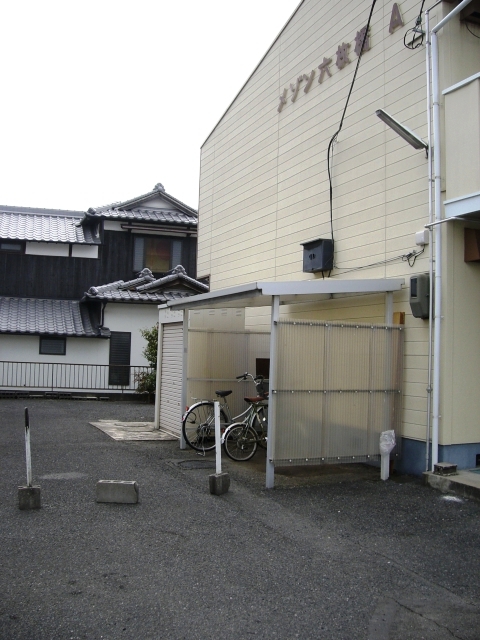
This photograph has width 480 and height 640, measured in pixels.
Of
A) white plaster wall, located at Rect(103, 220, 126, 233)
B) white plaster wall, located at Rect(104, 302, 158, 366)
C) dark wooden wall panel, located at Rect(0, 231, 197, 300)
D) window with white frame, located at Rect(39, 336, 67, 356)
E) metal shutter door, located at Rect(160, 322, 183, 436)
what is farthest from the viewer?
white plaster wall, located at Rect(103, 220, 126, 233)

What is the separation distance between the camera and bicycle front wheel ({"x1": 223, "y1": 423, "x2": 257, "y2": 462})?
30.7ft

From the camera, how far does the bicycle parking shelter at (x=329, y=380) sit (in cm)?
766

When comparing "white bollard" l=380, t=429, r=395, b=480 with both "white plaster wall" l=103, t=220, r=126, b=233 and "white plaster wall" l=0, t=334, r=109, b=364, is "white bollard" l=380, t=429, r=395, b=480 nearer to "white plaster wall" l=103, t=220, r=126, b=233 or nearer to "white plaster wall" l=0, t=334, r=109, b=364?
"white plaster wall" l=0, t=334, r=109, b=364

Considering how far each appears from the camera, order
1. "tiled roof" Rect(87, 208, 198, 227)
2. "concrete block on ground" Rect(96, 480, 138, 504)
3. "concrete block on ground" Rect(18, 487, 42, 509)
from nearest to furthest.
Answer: "concrete block on ground" Rect(18, 487, 42, 509) < "concrete block on ground" Rect(96, 480, 138, 504) < "tiled roof" Rect(87, 208, 198, 227)

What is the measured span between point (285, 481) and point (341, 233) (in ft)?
13.1

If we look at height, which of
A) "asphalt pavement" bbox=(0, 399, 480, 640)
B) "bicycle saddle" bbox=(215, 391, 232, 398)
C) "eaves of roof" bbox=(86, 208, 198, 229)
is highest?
"eaves of roof" bbox=(86, 208, 198, 229)

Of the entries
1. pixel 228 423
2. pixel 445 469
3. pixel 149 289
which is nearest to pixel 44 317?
pixel 149 289

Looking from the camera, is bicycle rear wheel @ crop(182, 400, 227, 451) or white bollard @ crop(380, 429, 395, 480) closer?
white bollard @ crop(380, 429, 395, 480)

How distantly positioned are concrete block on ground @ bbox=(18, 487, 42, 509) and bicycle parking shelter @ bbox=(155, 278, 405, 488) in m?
2.58

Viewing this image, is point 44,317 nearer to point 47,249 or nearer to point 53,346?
point 53,346

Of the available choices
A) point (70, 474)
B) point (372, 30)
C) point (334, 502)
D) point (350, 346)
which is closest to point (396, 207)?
point (350, 346)

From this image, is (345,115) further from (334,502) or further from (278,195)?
(334,502)

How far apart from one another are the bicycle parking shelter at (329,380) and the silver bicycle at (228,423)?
5.79ft

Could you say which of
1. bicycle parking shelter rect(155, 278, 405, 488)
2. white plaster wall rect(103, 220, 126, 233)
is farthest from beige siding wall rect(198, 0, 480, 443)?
white plaster wall rect(103, 220, 126, 233)
